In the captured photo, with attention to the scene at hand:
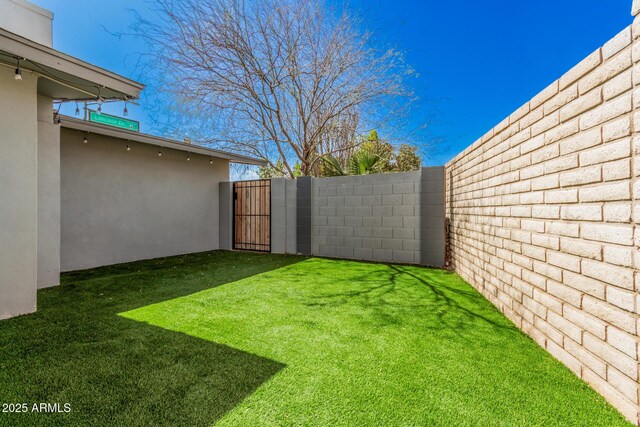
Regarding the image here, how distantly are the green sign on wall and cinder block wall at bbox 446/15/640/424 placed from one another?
6271 millimetres

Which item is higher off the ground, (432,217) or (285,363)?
(432,217)

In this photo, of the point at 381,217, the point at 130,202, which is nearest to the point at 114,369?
the point at 381,217

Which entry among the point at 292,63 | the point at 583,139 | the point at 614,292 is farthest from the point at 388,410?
the point at 292,63

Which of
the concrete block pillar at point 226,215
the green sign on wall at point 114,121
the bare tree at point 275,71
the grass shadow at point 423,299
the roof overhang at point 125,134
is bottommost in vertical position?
the grass shadow at point 423,299

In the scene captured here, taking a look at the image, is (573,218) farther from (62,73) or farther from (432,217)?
(62,73)

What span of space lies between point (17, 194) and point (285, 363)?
126 inches

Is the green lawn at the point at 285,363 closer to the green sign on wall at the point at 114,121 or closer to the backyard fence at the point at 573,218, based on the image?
the backyard fence at the point at 573,218

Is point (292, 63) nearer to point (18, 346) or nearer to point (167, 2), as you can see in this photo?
point (167, 2)

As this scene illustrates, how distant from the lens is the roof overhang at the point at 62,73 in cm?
272

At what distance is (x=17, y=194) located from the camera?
9.93 feet

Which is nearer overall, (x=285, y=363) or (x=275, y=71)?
(x=285, y=363)

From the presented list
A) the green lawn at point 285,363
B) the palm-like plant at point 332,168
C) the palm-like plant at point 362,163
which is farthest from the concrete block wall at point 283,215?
the green lawn at point 285,363

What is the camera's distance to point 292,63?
368 inches

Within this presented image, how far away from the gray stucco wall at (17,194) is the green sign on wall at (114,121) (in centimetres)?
247
